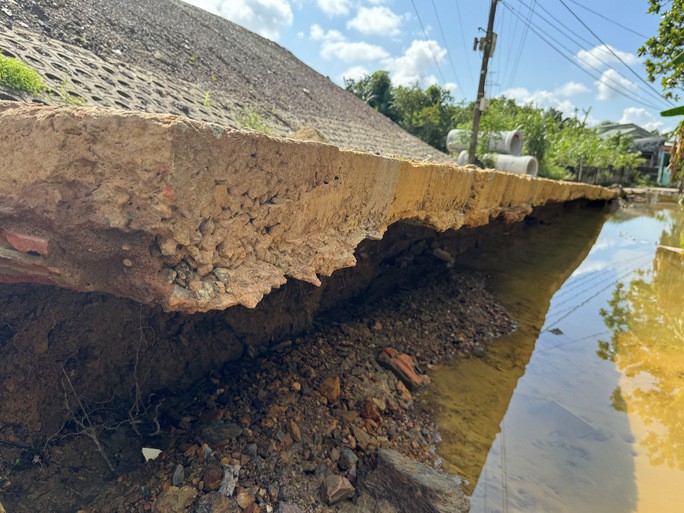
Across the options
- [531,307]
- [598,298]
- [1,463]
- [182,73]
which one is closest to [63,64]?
[182,73]

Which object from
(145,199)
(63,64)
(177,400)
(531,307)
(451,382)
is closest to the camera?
(145,199)

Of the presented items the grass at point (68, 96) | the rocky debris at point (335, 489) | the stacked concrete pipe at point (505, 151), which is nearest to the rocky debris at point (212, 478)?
the rocky debris at point (335, 489)

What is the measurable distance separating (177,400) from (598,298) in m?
6.45

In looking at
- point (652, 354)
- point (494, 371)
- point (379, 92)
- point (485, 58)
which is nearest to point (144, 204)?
point (494, 371)

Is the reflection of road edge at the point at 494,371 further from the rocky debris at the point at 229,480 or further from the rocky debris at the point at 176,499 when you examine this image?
the rocky debris at the point at 176,499

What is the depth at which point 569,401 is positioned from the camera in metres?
3.48

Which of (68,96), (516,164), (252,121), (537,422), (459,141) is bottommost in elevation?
(537,422)

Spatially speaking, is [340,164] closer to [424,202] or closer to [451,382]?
[424,202]

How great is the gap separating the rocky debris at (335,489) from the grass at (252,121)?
5.62 m

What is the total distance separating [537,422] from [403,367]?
110 cm

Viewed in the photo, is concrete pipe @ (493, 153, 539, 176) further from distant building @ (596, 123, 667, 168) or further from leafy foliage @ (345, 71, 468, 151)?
distant building @ (596, 123, 667, 168)

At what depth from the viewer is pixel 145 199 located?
4.29 ft

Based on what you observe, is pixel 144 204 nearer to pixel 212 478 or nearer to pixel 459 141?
pixel 212 478

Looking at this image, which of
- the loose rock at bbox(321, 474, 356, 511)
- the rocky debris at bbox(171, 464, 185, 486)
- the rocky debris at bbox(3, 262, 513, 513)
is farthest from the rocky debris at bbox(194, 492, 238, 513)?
the loose rock at bbox(321, 474, 356, 511)
